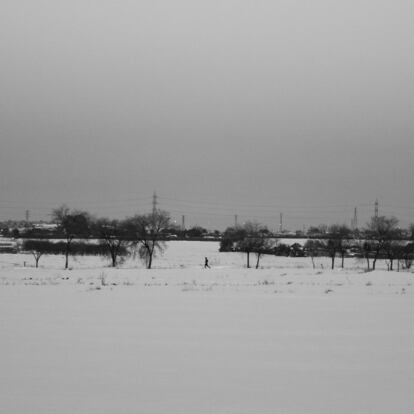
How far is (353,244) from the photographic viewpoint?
85562 mm

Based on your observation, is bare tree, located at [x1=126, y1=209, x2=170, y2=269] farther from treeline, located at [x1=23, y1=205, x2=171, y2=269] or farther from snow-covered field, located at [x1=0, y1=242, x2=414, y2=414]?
snow-covered field, located at [x1=0, y1=242, x2=414, y2=414]

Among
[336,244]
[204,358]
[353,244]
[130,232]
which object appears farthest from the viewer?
[353,244]

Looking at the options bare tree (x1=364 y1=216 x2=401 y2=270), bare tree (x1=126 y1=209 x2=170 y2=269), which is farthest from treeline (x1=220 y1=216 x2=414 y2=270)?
bare tree (x1=126 y1=209 x2=170 y2=269)

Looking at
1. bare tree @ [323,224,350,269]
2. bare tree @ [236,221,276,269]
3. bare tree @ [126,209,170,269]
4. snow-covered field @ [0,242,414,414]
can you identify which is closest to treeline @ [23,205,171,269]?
bare tree @ [126,209,170,269]

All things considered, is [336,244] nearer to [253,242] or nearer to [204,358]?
[253,242]

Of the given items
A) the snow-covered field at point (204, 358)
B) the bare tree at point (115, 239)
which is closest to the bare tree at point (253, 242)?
the bare tree at point (115, 239)

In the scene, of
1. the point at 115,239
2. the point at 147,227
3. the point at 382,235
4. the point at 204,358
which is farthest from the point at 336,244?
the point at 204,358

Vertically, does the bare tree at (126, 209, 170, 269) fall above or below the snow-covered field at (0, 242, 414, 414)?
above

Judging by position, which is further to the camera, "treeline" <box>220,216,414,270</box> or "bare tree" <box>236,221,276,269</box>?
"bare tree" <box>236,221,276,269</box>

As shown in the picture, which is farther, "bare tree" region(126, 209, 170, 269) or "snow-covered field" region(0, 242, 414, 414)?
"bare tree" region(126, 209, 170, 269)

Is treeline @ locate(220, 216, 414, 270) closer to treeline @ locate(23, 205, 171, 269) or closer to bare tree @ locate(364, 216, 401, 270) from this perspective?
bare tree @ locate(364, 216, 401, 270)

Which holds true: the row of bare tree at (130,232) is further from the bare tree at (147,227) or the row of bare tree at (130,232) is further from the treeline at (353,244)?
the treeline at (353,244)

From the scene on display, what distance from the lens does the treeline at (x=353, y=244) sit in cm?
6275

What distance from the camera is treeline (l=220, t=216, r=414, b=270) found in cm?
6275
